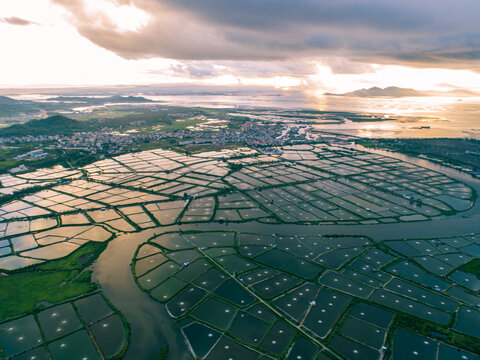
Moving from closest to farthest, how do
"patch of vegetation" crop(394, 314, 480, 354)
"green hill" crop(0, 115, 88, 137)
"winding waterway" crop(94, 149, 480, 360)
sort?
"patch of vegetation" crop(394, 314, 480, 354) → "winding waterway" crop(94, 149, 480, 360) → "green hill" crop(0, 115, 88, 137)

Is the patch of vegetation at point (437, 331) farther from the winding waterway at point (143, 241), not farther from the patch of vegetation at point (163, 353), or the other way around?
the patch of vegetation at point (163, 353)

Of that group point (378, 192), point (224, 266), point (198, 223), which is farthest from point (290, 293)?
point (378, 192)

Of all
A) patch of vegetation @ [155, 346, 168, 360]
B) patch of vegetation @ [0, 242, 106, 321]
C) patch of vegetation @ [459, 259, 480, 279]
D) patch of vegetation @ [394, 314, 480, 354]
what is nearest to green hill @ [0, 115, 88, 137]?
patch of vegetation @ [0, 242, 106, 321]

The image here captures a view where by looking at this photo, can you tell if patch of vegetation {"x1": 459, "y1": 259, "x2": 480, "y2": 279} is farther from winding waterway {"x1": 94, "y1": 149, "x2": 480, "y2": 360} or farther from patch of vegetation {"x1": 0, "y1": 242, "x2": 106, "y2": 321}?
patch of vegetation {"x1": 0, "y1": 242, "x2": 106, "y2": 321}

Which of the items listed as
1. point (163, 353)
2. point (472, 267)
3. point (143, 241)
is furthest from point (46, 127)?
point (472, 267)

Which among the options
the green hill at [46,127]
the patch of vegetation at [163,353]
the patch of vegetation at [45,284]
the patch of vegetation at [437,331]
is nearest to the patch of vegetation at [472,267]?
the patch of vegetation at [437,331]

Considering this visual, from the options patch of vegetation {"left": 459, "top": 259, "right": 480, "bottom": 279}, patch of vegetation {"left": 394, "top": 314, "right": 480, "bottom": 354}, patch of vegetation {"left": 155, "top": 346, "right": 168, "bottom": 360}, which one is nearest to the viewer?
patch of vegetation {"left": 155, "top": 346, "right": 168, "bottom": 360}

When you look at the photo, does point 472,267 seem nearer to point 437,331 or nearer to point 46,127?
point 437,331

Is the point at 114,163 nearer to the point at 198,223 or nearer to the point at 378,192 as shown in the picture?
the point at 198,223
